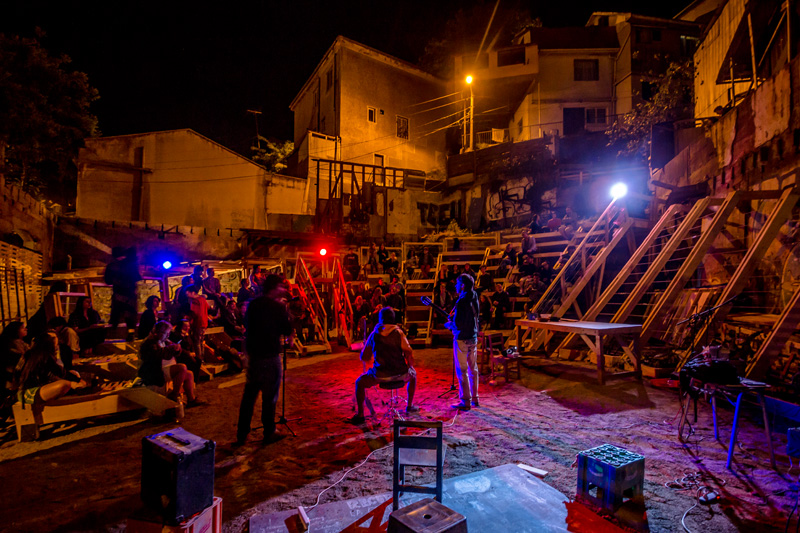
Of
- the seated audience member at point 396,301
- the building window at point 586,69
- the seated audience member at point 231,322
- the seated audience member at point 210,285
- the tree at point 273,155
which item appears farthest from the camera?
the tree at point 273,155

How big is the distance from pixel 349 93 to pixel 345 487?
22.7 m

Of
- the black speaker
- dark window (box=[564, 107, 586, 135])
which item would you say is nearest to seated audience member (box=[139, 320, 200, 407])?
the black speaker

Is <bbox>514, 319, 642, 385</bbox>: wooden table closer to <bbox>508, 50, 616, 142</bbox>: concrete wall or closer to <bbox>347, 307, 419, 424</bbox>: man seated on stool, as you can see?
<bbox>347, 307, 419, 424</bbox>: man seated on stool

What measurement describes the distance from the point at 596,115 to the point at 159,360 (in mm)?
25064

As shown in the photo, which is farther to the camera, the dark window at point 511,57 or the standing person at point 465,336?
the dark window at point 511,57

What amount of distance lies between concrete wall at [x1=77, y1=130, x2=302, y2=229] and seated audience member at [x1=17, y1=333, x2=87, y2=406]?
1584cm

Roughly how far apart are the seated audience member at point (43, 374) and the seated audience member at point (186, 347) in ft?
5.15

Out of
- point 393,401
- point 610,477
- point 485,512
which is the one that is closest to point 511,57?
point 393,401

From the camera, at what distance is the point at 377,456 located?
4.33 meters

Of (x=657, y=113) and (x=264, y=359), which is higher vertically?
(x=657, y=113)

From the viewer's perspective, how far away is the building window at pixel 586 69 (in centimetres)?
2289

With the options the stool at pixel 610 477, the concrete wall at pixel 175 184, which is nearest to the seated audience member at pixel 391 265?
the concrete wall at pixel 175 184

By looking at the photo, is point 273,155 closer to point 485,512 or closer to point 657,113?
point 657,113

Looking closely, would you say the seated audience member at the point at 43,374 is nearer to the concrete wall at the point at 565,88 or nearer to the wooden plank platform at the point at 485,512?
the wooden plank platform at the point at 485,512
